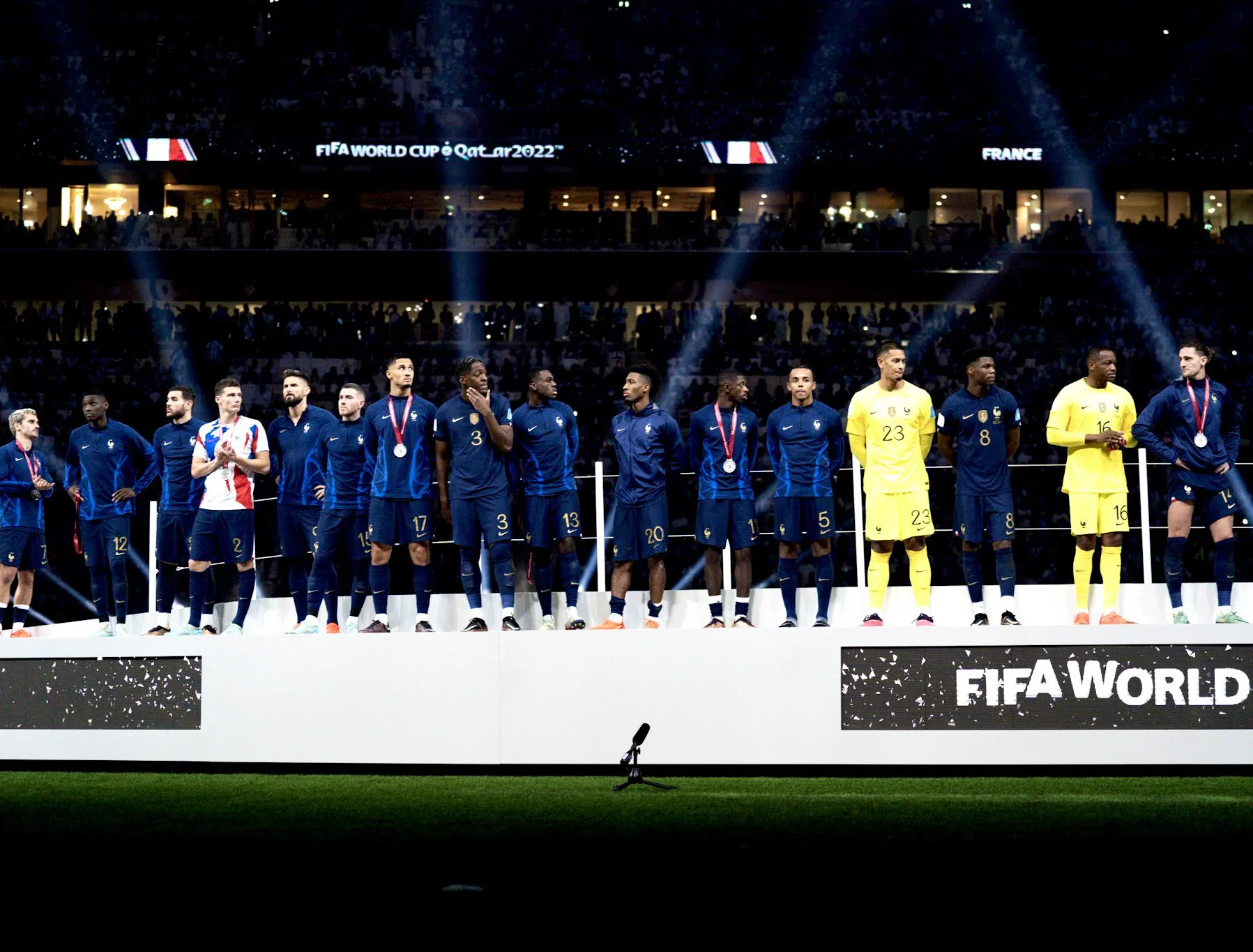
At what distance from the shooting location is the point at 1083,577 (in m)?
9.59

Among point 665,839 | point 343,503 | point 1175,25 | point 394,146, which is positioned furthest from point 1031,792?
point 1175,25

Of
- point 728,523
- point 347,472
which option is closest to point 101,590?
point 347,472

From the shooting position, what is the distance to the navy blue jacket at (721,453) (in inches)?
381

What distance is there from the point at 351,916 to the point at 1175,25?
33659 millimetres

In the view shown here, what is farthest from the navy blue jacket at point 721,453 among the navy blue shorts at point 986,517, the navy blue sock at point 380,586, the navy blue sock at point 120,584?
the navy blue sock at point 120,584

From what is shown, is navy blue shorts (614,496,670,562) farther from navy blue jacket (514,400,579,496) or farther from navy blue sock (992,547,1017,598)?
navy blue sock (992,547,1017,598)

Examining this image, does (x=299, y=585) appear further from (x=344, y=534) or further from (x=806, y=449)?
(x=806, y=449)

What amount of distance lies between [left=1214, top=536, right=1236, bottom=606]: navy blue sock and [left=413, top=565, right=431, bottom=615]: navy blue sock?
507cm

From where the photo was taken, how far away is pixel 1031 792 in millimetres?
7605

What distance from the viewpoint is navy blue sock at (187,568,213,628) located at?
998cm

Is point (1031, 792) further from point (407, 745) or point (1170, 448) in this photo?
point (407, 745)

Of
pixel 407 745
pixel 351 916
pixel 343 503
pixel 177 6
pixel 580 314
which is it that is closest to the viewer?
pixel 351 916

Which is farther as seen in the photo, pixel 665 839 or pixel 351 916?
pixel 665 839

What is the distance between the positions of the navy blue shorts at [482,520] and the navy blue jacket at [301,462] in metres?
1.18
